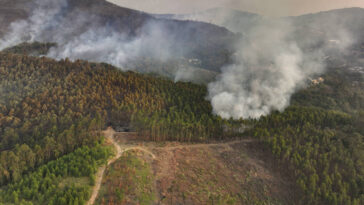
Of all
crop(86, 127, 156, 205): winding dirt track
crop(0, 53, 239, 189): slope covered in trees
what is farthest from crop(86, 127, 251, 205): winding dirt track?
crop(0, 53, 239, 189): slope covered in trees

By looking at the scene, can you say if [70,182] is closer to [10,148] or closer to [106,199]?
[106,199]

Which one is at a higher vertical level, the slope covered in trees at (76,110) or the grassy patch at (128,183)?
the slope covered in trees at (76,110)

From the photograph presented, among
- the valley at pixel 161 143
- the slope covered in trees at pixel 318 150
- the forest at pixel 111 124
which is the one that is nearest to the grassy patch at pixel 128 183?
the valley at pixel 161 143

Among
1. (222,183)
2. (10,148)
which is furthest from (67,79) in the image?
(222,183)

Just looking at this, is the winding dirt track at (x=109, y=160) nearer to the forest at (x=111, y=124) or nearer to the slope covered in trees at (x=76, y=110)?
the forest at (x=111, y=124)

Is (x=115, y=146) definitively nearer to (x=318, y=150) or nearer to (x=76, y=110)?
(x=76, y=110)

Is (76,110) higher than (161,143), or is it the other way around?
(76,110)

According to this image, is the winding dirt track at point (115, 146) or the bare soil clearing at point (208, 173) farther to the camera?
the bare soil clearing at point (208, 173)

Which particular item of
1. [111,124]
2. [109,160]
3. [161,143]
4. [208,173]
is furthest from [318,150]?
[111,124]
